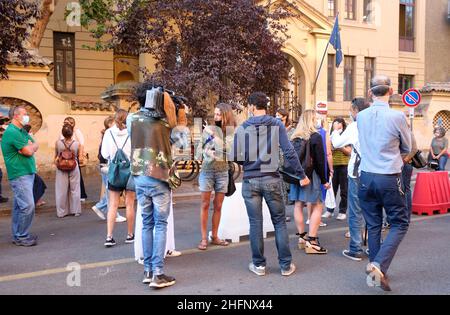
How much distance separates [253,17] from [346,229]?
7312 millimetres

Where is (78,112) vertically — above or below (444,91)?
below

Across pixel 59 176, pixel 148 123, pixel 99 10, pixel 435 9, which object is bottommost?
pixel 59 176

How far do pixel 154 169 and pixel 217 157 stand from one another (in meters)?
1.46

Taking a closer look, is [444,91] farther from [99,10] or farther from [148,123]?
[148,123]

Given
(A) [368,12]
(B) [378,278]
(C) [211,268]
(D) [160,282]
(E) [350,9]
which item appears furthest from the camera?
(A) [368,12]

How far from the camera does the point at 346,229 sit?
768 centimetres

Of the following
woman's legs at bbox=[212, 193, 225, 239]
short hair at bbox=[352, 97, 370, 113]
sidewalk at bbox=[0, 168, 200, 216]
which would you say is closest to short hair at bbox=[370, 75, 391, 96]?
short hair at bbox=[352, 97, 370, 113]

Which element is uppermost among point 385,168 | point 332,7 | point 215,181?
point 332,7

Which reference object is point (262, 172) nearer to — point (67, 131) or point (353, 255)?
point (353, 255)

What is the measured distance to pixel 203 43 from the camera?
1323cm

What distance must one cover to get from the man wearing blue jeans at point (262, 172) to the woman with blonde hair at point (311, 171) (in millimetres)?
913

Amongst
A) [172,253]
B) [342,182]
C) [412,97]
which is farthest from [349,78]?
[172,253]
